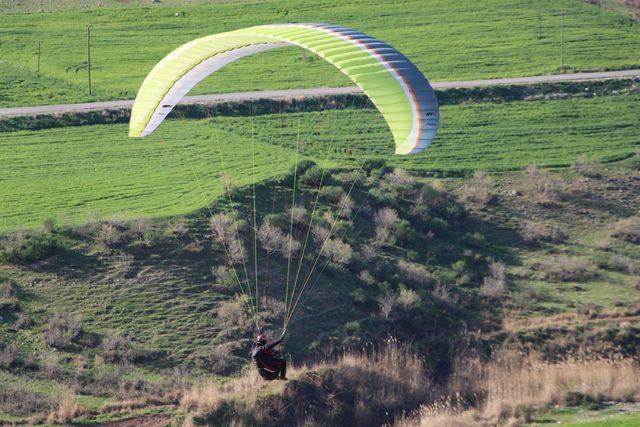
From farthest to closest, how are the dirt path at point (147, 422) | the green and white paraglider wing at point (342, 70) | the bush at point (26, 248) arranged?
the bush at point (26, 248)
the dirt path at point (147, 422)
the green and white paraglider wing at point (342, 70)

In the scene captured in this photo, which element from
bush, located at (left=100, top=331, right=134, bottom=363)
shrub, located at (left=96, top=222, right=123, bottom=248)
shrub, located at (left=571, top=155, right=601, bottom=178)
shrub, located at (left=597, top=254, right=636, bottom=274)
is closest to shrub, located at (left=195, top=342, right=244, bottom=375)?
bush, located at (left=100, top=331, right=134, bottom=363)

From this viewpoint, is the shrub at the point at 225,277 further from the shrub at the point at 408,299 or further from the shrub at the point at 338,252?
the shrub at the point at 408,299

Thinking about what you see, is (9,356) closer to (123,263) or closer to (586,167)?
(123,263)

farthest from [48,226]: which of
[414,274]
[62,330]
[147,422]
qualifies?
[414,274]

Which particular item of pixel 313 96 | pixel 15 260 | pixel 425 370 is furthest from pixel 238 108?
pixel 425 370

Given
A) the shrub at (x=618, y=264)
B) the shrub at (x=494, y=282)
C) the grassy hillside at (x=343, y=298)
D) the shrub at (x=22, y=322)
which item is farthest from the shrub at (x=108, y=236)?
the shrub at (x=618, y=264)

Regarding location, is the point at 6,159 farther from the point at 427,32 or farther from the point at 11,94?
the point at 427,32

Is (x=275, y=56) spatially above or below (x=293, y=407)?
above
